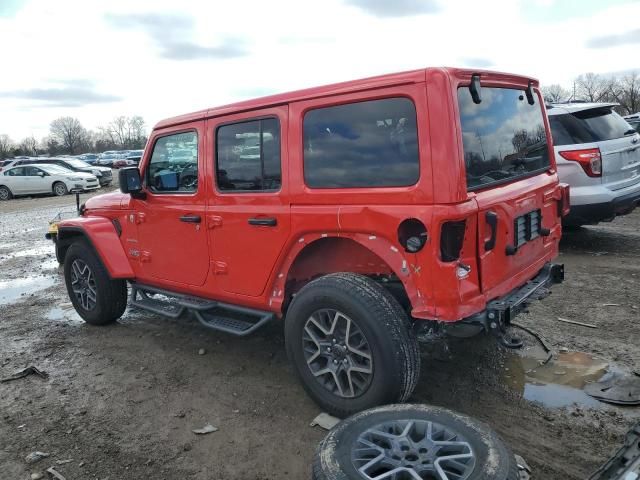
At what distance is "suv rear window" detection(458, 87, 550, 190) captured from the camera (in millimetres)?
3059

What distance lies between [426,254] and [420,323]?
61 cm

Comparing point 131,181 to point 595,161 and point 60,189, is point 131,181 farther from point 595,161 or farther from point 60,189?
point 60,189

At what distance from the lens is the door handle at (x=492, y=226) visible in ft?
9.95

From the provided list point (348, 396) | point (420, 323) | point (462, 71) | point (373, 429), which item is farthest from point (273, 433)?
point (462, 71)

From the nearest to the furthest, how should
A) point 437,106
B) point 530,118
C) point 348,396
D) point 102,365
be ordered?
point 437,106 < point 348,396 < point 530,118 < point 102,365

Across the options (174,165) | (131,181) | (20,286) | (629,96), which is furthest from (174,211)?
(629,96)

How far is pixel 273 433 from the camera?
3.31 m

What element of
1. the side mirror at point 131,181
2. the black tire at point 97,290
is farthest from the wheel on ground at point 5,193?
the side mirror at point 131,181

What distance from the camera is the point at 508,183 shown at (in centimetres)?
340

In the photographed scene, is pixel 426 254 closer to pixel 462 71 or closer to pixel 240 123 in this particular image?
pixel 462 71

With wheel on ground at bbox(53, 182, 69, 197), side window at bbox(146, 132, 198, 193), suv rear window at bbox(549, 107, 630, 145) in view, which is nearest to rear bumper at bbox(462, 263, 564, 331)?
side window at bbox(146, 132, 198, 193)

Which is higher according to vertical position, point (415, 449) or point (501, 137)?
point (501, 137)

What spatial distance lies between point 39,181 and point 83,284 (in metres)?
19.6

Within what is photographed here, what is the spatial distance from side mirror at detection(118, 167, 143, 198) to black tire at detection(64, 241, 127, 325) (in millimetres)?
913
